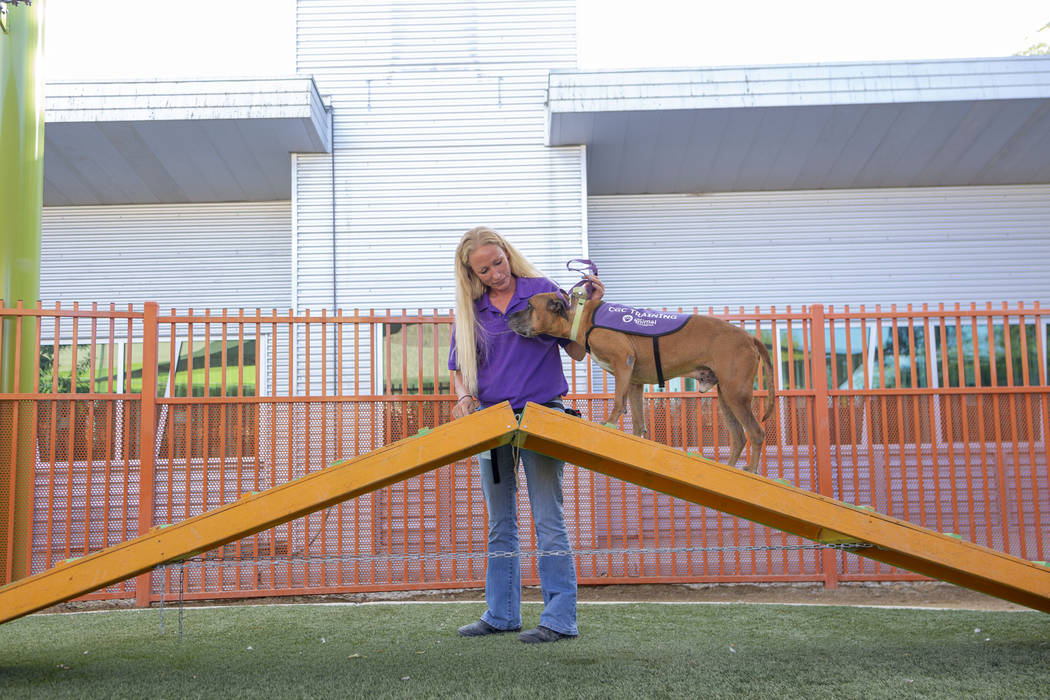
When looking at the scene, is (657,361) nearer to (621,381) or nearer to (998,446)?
(621,381)

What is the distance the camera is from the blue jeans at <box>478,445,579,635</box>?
12.9 ft

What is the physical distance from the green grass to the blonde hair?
1.29 m

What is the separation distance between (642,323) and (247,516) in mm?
1760

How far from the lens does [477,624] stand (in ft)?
14.1

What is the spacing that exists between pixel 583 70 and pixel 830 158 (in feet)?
11.7

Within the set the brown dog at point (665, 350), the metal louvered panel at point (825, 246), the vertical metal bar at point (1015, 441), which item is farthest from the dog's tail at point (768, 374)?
the metal louvered panel at point (825, 246)

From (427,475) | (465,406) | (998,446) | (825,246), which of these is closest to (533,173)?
(825,246)

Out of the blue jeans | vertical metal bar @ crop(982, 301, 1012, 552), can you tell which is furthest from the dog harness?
vertical metal bar @ crop(982, 301, 1012, 552)

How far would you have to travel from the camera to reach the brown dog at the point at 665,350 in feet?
11.4

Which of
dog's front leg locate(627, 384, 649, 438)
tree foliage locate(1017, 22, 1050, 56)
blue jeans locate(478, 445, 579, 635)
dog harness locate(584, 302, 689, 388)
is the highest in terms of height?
tree foliage locate(1017, 22, 1050, 56)

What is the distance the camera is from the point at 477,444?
10.7 feet

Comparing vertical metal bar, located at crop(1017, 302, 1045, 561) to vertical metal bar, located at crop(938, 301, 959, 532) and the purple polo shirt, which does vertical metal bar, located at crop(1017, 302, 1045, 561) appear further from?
the purple polo shirt

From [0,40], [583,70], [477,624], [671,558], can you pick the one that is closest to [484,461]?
[477,624]

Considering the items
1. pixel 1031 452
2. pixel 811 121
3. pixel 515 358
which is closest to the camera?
pixel 515 358
